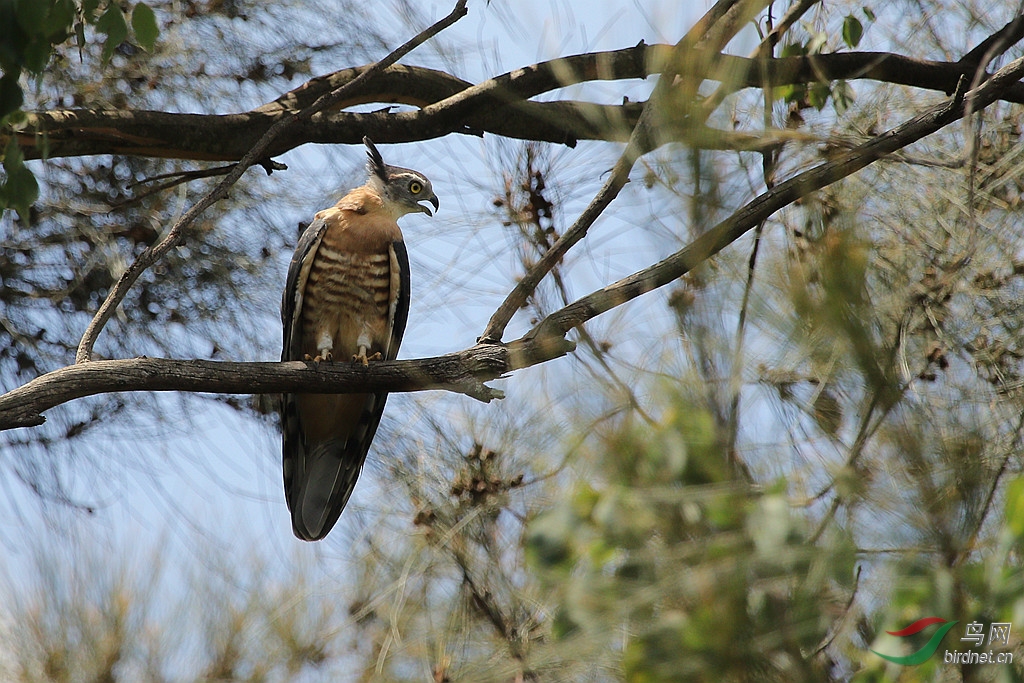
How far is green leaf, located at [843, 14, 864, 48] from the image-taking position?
369 cm

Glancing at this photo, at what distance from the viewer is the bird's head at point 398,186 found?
4.44m

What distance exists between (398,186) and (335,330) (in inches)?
29.2

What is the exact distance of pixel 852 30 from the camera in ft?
12.1

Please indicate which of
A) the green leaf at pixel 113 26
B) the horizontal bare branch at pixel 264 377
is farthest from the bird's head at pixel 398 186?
the green leaf at pixel 113 26

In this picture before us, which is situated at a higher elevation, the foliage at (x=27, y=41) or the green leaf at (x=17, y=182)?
the foliage at (x=27, y=41)

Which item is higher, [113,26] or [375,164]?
[375,164]

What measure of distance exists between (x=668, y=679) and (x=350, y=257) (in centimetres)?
299

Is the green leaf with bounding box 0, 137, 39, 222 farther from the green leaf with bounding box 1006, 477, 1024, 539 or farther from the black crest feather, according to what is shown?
the black crest feather

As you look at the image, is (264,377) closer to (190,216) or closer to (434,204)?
(190,216)

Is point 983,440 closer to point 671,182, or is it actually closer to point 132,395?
point 671,182

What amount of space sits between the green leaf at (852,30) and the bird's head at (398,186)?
188 centimetres

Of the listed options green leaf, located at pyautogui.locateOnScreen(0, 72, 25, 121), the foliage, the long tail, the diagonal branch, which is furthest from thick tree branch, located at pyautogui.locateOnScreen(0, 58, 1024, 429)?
the long tail

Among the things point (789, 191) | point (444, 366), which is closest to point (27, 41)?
point (444, 366)

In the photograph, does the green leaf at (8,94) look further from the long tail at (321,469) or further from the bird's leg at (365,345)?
the long tail at (321,469)
